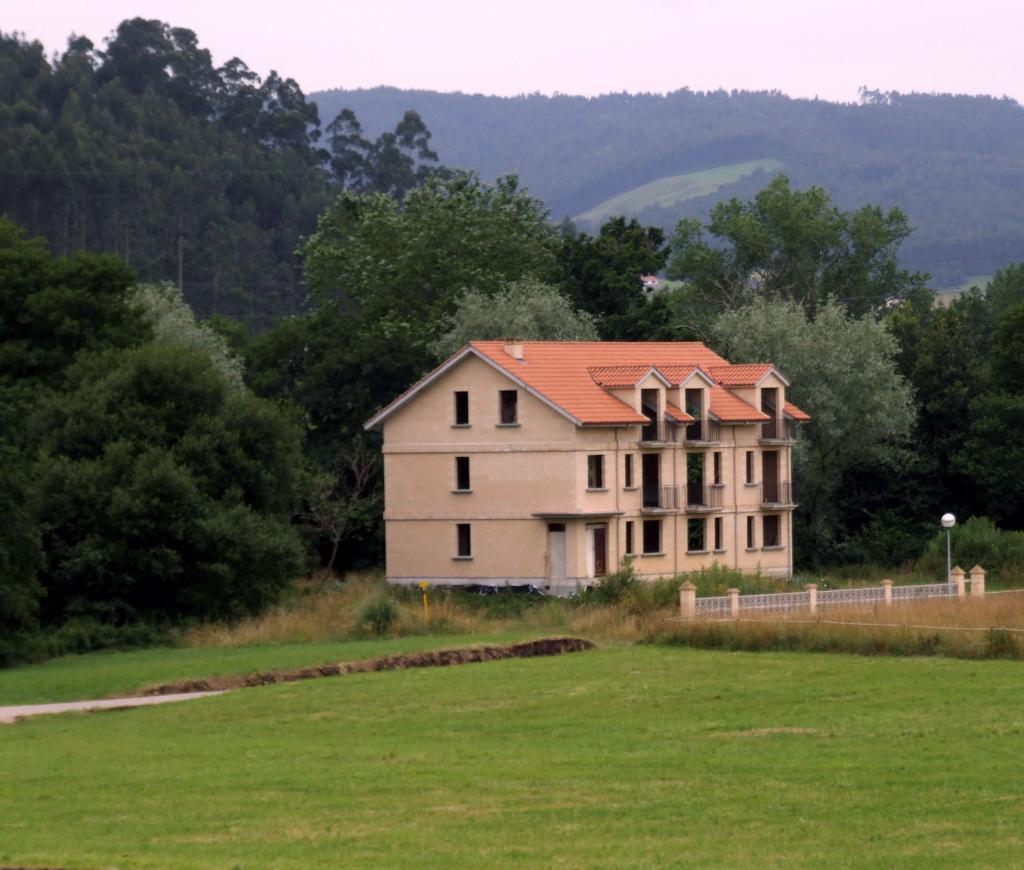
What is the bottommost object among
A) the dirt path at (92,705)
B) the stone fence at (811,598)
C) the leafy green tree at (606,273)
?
the dirt path at (92,705)

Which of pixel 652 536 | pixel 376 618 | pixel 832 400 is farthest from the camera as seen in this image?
pixel 832 400

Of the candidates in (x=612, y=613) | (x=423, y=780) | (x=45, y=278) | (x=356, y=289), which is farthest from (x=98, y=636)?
(x=356, y=289)

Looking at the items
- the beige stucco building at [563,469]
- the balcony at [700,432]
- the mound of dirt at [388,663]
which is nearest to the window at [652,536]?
the beige stucco building at [563,469]

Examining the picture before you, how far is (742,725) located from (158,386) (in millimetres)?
32611

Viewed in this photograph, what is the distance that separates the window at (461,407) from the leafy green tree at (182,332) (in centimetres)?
1271

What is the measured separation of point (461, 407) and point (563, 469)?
4703 mm

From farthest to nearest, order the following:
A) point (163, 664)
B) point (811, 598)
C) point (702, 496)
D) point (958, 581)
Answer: point (702, 496) < point (958, 581) < point (811, 598) < point (163, 664)

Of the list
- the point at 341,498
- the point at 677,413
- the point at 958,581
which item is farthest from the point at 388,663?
the point at 341,498

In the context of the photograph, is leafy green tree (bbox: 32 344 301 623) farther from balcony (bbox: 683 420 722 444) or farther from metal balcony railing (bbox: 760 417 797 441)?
metal balcony railing (bbox: 760 417 797 441)

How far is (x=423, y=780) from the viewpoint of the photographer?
26.6m

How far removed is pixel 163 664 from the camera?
45.2 meters

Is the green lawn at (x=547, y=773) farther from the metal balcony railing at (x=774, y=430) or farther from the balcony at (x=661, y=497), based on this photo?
the metal balcony railing at (x=774, y=430)

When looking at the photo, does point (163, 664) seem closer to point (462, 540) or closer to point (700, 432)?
point (462, 540)

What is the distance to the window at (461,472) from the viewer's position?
6988cm
